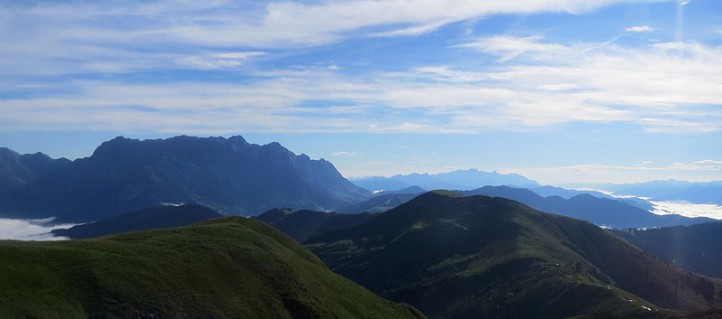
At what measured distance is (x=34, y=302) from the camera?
208 feet

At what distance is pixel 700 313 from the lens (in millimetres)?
114562

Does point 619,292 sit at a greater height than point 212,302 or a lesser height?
lesser

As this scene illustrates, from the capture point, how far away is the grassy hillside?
67.2 metres

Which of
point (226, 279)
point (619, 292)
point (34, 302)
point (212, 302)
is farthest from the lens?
point (619, 292)

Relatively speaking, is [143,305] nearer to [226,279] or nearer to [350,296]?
[226,279]

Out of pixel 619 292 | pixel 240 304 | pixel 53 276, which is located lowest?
pixel 619 292

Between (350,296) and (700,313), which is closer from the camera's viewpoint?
(700,313)

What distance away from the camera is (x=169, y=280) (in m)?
82.1

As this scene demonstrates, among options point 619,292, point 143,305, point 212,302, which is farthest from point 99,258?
point 619,292

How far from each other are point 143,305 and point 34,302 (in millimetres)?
13487

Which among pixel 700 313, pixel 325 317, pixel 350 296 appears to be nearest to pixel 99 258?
pixel 325 317

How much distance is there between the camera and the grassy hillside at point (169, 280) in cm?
6725

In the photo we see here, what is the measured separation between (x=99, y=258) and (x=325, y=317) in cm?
3915

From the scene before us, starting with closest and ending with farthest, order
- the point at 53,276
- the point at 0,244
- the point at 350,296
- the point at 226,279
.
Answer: the point at 53,276 → the point at 0,244 → the point at 226,279 → the point at 350,296
